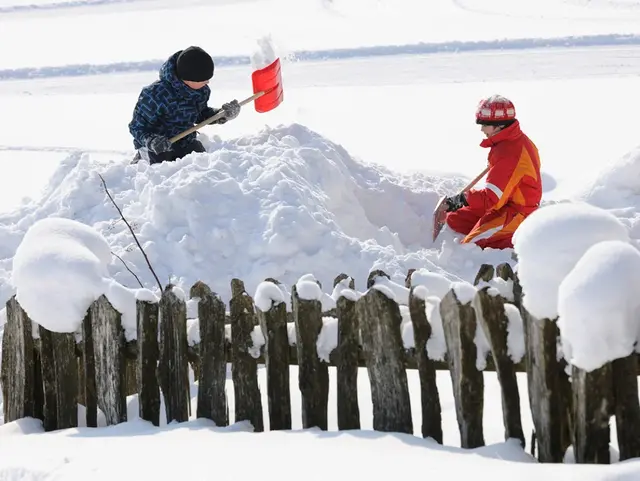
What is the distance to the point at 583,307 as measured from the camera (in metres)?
2.76

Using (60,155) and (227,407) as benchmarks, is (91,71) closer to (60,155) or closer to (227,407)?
(60,155)

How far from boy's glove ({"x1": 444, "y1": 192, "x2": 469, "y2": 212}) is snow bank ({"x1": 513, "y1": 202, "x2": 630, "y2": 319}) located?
11.7 feet

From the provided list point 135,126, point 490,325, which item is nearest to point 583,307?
point 490,325

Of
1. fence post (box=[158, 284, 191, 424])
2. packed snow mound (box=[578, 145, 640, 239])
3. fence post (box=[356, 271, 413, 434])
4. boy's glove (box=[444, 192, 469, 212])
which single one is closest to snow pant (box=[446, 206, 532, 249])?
boy's glove (box=[444, 192, 469, 212])

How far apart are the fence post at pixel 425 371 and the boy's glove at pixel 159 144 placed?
4393 millimetres

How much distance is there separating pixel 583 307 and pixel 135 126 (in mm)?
5554

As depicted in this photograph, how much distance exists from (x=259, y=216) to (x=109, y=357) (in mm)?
2478

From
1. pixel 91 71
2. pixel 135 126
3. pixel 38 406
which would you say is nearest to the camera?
pixel 38 406

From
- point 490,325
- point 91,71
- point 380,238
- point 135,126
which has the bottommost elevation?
point 490,325

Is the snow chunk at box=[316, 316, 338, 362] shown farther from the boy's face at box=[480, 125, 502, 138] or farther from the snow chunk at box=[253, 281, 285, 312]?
the boy's face at box=[480, 125, 502, 138]

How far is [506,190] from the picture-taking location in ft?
20.6

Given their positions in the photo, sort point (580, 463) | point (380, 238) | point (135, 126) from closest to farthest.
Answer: point (580, 463), point (380, 238), point (135, 126)

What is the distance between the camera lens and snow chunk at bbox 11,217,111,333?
12.5ft

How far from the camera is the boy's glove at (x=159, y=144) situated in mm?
7336
